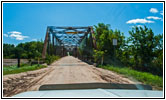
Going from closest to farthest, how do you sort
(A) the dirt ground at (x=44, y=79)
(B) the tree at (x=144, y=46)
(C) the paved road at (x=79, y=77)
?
(A) the dirt ground at (x=44, y=79) < (C) the paved road at (x=79, y=77) < (B) the tree at (x=144, y=46)

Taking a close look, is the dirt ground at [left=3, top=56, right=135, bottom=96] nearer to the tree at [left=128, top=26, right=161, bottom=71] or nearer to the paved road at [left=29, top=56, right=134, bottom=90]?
the paved road at [left=29, top=56, right=134, bottom=90]

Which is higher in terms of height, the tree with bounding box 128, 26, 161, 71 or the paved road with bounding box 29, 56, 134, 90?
the tree with bounding box 128, 26, 161, 71

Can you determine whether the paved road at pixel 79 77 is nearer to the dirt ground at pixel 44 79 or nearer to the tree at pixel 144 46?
the dirt ground at pixel 44 79

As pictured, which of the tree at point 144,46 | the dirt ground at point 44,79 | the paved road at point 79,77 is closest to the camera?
the dirt ground at point 44,79

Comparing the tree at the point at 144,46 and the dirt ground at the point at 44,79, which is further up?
the tree at the point at 144,46

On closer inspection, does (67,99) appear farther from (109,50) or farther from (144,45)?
(109,50)

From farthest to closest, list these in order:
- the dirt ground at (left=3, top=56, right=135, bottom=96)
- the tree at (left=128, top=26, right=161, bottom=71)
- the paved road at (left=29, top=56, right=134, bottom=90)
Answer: the tree at (left=128, top=26, right=161, bottom=71) < the paved road at (left=29, top=56, right=134, bottom=90) < the dirt ground at (left=3, top=56, right=135, bottom=96)

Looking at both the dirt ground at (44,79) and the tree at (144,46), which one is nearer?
the dirt ground at (44,79)

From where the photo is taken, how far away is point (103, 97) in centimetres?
216

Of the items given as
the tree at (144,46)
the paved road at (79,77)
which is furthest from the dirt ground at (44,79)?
the tree at (144,46)

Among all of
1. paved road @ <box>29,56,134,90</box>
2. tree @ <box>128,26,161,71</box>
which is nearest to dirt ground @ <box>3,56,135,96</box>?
paved road @ <box>29,56,134,90</box>

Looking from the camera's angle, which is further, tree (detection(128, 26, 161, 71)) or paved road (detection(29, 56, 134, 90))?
tree (detection(128, 26, 161, 71))

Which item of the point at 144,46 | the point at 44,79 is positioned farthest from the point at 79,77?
the point at 144,46

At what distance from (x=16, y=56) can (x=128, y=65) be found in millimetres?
11026
